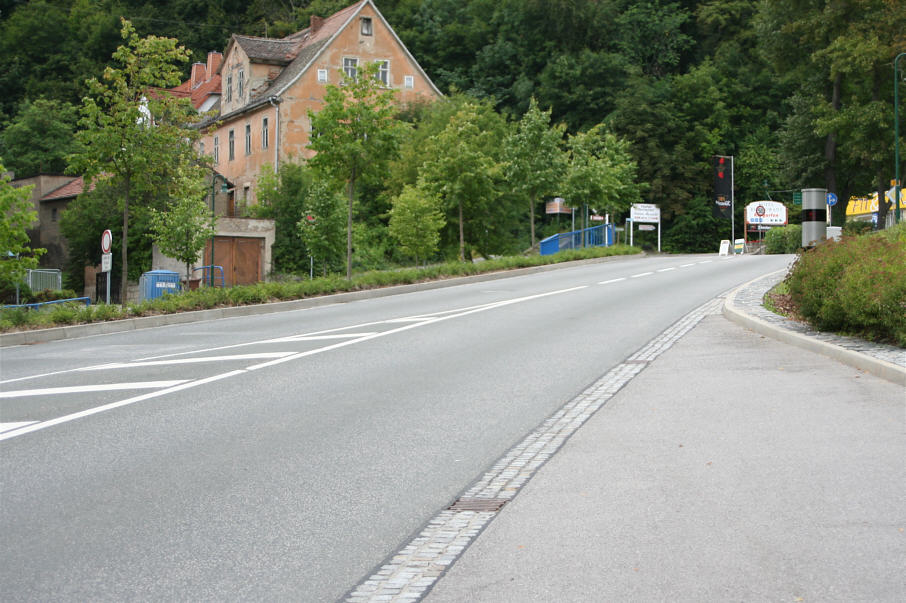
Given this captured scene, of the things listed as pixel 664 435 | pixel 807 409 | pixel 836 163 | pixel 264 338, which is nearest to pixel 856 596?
pixel 664 435

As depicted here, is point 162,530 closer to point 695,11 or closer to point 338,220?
point 338,220

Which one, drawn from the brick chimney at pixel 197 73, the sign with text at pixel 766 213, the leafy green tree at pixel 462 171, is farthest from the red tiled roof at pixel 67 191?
the sign with text at pixel 766 213

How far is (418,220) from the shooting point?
42812 millimetres

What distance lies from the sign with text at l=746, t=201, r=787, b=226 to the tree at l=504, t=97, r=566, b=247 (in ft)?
117

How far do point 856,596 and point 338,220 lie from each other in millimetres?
40020

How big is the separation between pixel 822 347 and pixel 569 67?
66957mm

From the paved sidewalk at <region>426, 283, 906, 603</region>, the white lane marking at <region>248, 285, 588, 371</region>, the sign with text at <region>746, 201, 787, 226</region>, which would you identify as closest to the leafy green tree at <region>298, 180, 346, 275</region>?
the white lane marking at <region>248, 285, 588, 371</region>

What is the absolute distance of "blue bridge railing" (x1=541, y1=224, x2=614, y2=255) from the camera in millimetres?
43125

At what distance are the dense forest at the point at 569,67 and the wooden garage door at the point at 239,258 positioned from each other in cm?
3022

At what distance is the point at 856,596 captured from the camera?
14.3 ft

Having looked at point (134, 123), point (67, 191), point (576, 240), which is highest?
point (67, 191)

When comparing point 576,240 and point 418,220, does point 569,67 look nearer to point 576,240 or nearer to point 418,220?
point 576,240

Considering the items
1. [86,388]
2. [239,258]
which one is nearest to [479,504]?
[86,388]

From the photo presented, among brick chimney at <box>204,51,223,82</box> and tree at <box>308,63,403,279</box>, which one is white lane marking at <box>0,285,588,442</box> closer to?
tree at <box>308,63,403,279</box>
